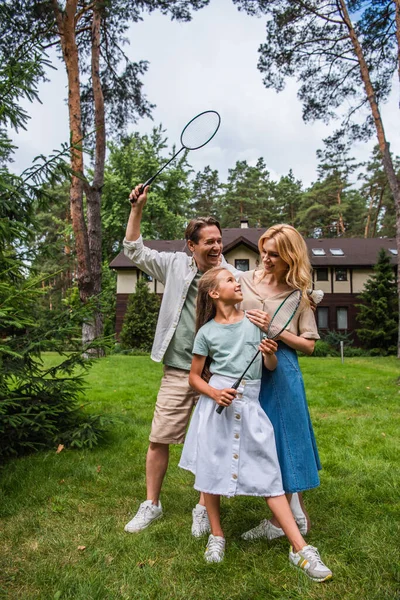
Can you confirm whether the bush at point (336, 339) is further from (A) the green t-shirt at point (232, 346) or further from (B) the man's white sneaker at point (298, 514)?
(A) the green t-shirt at point (232, 346)

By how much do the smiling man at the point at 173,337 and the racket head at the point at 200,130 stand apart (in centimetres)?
72

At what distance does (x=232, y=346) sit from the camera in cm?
270

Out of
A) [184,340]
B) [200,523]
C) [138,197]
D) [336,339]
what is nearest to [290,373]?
[184,340]

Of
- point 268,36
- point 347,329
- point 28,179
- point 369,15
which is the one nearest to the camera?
point 28,179

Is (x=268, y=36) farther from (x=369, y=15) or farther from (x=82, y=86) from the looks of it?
(x=82, y=86)

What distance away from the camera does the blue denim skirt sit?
2627mm

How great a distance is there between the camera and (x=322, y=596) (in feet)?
7.32

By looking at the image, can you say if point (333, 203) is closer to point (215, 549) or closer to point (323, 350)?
point (323, 350)

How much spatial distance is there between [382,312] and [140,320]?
1161 cm

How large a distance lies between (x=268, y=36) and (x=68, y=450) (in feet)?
44.6

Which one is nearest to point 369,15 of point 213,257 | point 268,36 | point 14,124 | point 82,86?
point 268,36

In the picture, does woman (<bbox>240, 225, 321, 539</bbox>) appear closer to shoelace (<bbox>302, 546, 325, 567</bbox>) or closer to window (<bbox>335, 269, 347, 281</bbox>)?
shoelace (<bbox>302, 546, 325, 567</bbox>)

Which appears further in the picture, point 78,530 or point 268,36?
point 268,36

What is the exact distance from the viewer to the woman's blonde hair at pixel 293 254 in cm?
266
